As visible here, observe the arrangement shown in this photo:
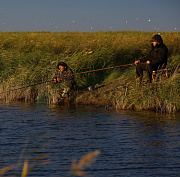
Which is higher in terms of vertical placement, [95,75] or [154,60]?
[154,60]

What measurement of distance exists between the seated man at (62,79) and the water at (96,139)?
1.60 meters

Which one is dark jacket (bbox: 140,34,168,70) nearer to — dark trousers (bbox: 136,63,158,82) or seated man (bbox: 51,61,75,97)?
dark trousers (bbox: 136,63,158,82)

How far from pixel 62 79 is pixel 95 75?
249 cm

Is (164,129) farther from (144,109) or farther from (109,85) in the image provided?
(109,85)

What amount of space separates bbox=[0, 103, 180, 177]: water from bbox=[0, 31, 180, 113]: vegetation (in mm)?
743

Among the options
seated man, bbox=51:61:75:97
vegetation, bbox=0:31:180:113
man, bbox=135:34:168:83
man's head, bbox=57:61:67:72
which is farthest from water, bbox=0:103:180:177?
man's head, bbox=57:61:67:72

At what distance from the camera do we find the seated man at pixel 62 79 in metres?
13.6

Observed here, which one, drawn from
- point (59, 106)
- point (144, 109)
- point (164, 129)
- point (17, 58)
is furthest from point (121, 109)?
point (17, 58)

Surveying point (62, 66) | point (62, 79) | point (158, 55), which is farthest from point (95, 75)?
point (158, 55)

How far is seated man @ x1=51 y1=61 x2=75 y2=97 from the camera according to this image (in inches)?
537

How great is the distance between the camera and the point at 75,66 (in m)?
15.5

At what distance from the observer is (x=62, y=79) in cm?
1387

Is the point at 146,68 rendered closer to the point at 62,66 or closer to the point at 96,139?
the point at 62,66

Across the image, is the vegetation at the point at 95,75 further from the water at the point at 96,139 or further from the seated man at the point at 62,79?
the water at the point at 96,139
